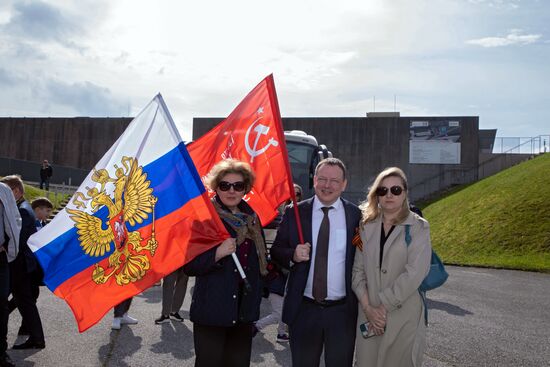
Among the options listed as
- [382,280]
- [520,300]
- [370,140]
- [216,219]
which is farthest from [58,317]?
[370,140]

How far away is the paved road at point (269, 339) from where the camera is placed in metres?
5.99

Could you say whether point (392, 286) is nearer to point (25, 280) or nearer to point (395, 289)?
point (395, 289)

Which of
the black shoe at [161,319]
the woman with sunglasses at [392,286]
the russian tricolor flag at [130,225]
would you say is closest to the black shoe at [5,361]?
the russian tricolor flag at [130,225]

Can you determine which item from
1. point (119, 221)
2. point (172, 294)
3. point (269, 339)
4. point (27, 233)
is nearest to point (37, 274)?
point (27, 233)

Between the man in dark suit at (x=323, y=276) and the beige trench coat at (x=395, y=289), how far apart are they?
10 centimetres

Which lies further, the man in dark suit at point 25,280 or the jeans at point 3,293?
the man in dark suit at point 25,280

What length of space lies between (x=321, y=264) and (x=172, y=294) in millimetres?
4422

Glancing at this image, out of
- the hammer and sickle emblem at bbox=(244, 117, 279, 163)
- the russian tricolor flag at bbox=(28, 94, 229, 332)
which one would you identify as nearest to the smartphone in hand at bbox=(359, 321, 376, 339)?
the russian tricolor flag at bbox=(28, 94, 229, 332)

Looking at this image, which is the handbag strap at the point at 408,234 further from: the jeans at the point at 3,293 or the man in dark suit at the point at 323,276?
the jeans at the point at 3,293

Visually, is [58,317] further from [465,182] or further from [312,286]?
[465,182]

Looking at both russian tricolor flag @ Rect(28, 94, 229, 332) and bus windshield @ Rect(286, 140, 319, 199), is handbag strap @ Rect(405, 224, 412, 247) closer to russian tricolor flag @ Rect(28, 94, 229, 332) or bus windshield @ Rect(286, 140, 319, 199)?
russian tricolor flag @ Rect(28, 94, 229, 332)

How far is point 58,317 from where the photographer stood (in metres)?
7.89

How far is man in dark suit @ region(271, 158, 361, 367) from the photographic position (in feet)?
12.1

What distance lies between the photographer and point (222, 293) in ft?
11.9
